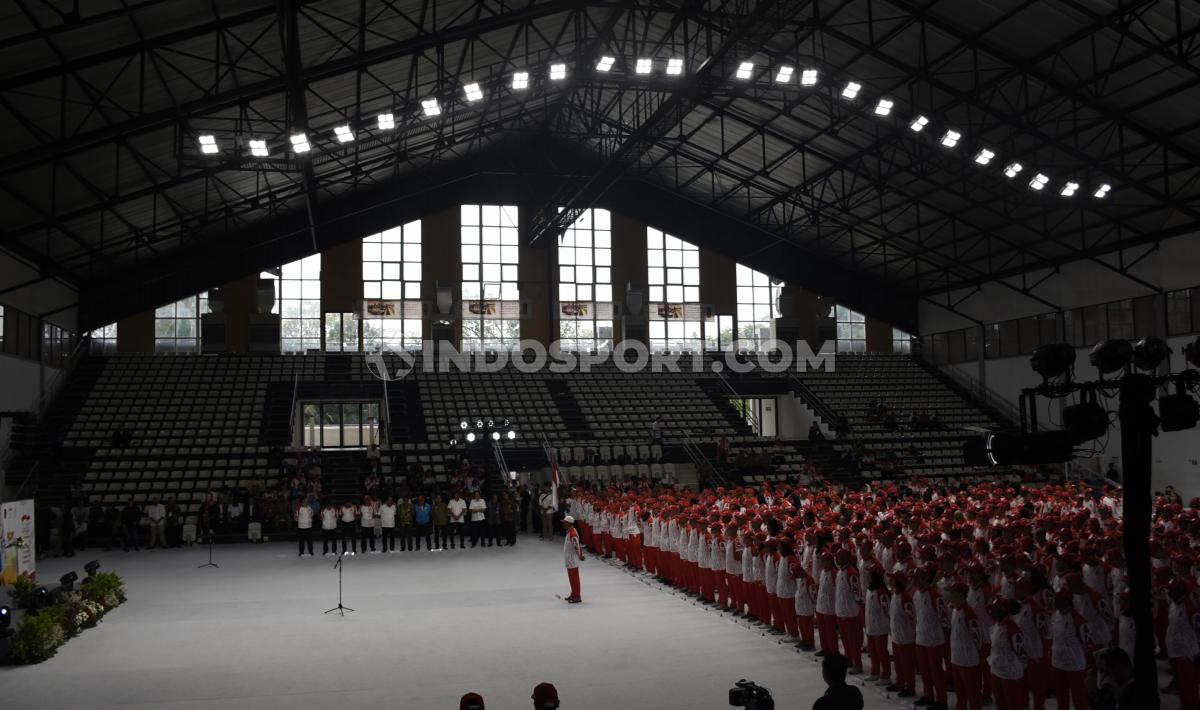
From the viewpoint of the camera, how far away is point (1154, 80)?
2248 centimetres

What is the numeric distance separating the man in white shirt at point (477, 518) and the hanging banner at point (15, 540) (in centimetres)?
1048

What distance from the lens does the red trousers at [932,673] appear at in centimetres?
964

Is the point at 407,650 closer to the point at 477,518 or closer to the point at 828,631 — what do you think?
the point at 828,631

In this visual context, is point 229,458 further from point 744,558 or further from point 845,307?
point 845,307

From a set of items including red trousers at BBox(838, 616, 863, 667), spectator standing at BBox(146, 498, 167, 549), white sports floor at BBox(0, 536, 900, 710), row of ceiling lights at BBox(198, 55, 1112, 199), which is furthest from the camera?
spectator standing at BBox(146, 498, 167, 549)

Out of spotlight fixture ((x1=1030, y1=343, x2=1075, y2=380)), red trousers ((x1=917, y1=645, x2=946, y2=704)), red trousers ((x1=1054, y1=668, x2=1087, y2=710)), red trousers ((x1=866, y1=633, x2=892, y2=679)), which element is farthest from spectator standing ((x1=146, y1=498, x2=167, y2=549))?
spotlight fixture ((x1=1030, y1=343, x2=1075, y2=380))

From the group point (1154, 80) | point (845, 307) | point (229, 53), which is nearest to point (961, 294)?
point (845, 307)

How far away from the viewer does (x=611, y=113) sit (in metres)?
36.3

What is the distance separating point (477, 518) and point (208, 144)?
11.7m

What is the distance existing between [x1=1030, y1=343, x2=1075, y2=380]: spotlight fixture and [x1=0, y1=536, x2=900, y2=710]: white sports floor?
407 cm

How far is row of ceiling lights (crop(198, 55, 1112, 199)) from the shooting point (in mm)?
20078

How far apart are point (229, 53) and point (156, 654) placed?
12.3 meters

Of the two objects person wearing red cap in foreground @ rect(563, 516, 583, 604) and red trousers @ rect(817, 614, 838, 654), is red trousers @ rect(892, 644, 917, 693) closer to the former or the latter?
red trousers @ rect(817, 614, 838, 654)

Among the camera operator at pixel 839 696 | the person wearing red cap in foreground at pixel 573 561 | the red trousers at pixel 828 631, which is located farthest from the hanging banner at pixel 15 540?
the camera operator at pixel 839 696
